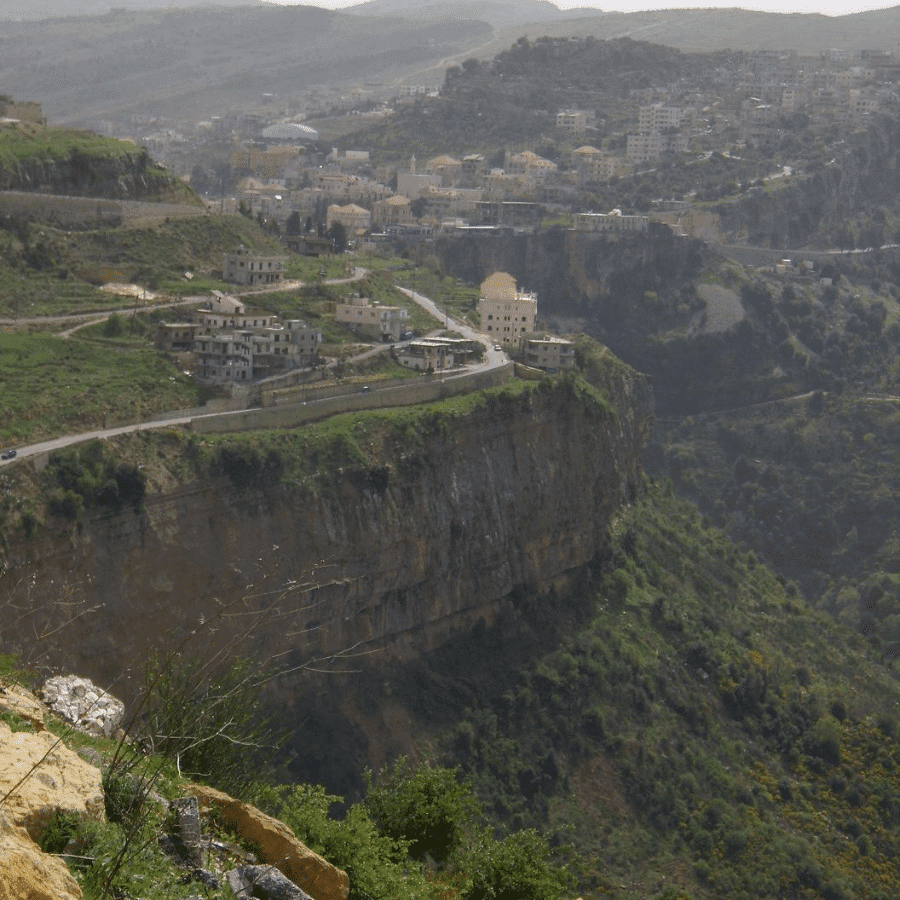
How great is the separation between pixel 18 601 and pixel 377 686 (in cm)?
1064

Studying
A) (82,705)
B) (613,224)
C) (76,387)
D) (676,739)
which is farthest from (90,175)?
(82,705)

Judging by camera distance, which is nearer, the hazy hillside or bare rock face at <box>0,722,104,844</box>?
bare rock face at <box>0,722,104,844</box>

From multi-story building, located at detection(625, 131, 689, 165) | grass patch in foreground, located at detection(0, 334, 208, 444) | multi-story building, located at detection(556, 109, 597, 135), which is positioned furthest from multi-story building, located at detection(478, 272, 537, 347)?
multi-story building, located at detection(556, 109, 597, 135)

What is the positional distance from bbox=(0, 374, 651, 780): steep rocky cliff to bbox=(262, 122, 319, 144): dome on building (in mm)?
66009

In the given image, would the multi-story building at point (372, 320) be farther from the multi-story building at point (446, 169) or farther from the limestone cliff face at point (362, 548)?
the multi-story building at point (446, 169)

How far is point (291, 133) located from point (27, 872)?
108 metres

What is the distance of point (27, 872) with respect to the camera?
9.57 meters

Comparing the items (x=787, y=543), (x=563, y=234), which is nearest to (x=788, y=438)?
(x=787, y=543)

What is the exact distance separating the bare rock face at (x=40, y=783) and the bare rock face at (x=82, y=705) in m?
2.42

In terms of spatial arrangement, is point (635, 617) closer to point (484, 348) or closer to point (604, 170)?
point (484, 348)

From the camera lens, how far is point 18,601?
98.7 ft

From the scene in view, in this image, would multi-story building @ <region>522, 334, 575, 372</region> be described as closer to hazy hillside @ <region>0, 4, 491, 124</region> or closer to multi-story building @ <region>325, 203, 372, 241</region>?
multi-story building @ <region>325, 203, 372, 241</region>

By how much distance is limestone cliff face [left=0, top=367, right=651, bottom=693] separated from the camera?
32.1 meters

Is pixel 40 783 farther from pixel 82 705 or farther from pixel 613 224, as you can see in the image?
pixel 613 224
